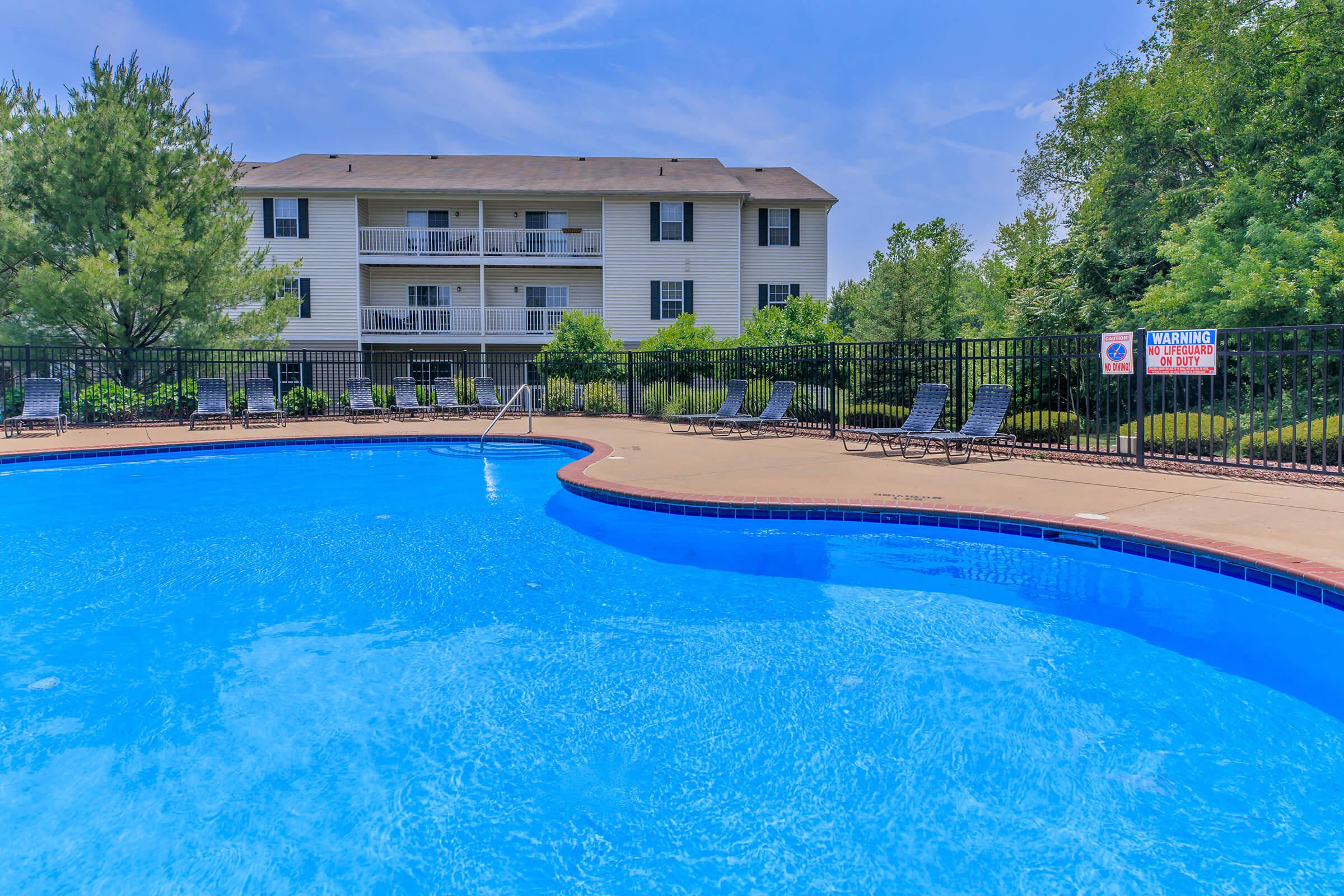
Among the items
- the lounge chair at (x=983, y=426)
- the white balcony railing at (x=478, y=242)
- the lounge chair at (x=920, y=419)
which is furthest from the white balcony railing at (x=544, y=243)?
the lounge chair at (x=983, y=426)

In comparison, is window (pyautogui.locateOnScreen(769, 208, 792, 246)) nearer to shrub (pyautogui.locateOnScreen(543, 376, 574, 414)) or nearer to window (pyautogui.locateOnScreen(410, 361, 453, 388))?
shrub (pyautogui.locateOnScreen(543, 376, 574, 414))

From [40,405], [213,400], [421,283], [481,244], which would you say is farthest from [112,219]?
[421,283]

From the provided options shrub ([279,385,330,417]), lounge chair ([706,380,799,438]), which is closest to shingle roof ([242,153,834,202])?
shrub ([279,385,330,417])

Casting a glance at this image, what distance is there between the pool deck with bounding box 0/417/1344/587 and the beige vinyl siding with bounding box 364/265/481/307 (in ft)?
48.2

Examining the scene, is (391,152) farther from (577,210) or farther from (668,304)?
(668,304)

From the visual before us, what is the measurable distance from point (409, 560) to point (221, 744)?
295 centimetres

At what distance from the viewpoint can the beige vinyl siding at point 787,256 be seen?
2589 cm

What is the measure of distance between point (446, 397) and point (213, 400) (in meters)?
5.07

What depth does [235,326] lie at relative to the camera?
18781 millimetres

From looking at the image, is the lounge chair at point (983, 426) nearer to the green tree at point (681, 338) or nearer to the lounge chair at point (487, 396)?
the green tree at point (681, 338)

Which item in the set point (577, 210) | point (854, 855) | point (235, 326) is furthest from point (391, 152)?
point (854, 855)

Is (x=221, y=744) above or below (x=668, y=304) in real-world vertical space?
below

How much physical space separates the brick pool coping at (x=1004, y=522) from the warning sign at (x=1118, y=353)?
391 cm

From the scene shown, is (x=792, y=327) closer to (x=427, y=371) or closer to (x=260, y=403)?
(x=260, y=403)
